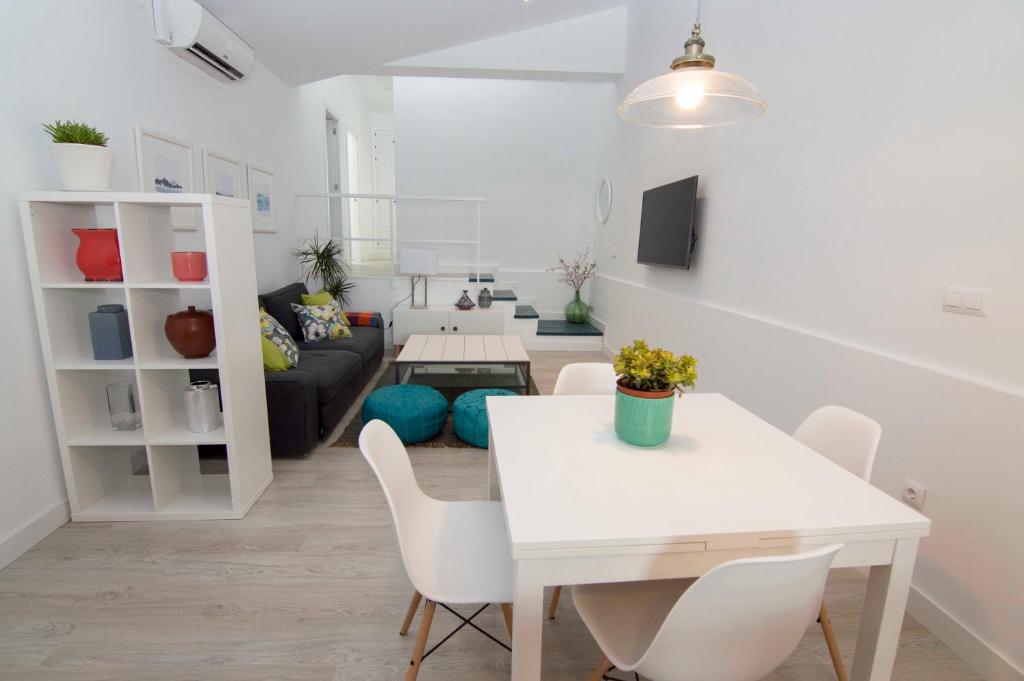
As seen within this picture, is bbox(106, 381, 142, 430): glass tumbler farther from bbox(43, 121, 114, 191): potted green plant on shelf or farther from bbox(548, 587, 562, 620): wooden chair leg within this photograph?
bbox(548, 587, 562, 620): wooden chair leg

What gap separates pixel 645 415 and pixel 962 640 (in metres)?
1.39

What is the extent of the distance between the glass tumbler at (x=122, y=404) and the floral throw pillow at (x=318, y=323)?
6.20ft

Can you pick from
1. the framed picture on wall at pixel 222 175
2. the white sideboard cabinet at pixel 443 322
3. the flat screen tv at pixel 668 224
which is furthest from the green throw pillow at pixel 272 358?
the flat screen tv at pixel 668 224

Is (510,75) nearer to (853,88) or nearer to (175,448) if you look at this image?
(853,88)

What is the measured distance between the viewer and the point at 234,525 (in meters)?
2.33

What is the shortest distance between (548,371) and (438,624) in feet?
11.2

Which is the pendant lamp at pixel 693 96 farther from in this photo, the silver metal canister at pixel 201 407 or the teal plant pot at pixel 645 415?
the silver metal canister at pixel 201 407

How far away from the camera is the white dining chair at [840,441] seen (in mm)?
1500

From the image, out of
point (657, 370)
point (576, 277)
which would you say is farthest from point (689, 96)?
point (576, 277)

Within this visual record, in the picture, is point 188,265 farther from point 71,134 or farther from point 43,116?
point 43,116

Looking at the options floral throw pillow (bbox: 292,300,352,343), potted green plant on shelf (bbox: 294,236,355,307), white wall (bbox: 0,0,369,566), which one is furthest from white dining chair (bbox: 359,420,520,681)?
potted green plant on shelf (bbox: 294,236,355,307)

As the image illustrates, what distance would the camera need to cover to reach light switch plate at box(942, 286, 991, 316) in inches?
63.8

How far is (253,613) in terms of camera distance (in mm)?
1788

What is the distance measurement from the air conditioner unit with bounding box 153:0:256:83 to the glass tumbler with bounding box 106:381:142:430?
6.45 ft
